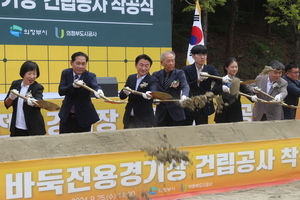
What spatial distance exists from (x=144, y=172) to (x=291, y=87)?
2896 mm

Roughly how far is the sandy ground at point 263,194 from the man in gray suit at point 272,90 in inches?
50.3

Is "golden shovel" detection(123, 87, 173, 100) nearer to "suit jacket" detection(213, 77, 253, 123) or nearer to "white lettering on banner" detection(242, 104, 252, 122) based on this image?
"suit jacket" detection(213, 77, 253, 123)

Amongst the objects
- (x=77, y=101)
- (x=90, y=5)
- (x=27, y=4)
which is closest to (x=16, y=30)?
(x=27, y=4)

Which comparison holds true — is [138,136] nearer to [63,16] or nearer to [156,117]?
[156,117]

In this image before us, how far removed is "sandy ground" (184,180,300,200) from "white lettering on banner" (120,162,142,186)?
607mm

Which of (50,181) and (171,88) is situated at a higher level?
(171,88)

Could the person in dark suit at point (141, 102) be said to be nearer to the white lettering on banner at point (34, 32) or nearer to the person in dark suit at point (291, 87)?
the person in dark suit at point (291, 87)

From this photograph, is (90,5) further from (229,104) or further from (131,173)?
(131,173)

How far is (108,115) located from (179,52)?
1054 cm

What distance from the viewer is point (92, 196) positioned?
12.7 feet

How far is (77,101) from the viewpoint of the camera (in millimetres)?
4797

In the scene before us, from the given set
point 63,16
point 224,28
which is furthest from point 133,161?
point 224,28

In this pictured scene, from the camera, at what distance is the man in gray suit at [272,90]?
576 cm

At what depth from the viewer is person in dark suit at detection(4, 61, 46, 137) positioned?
14.8ft
